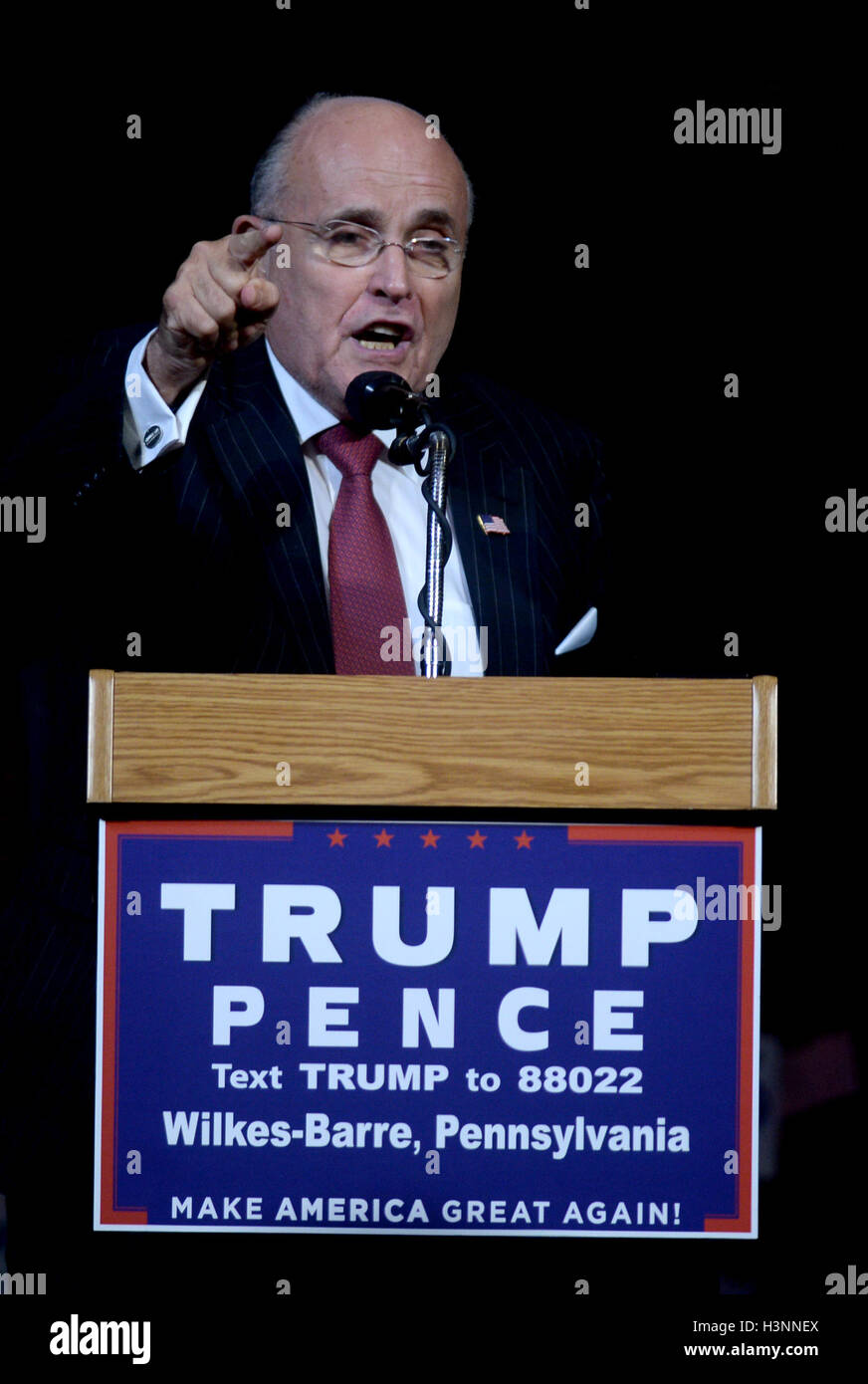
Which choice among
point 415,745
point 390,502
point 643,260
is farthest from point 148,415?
point 643,260

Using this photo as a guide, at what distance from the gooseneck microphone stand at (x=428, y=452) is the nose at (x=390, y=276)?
0.56 metres

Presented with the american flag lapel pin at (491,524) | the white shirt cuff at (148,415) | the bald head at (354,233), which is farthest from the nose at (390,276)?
the white shirt cuff at (148,415)

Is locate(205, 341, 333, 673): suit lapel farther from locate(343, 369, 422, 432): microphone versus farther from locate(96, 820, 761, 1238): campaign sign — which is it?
locate(96, 820, 761, 1238): campaign sign

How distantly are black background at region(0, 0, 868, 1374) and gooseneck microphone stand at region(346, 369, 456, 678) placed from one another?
77 centimetres

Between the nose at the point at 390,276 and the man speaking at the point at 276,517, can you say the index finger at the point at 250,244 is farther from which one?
the nose at the point at 390,276

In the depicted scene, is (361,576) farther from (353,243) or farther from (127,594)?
(353,243)

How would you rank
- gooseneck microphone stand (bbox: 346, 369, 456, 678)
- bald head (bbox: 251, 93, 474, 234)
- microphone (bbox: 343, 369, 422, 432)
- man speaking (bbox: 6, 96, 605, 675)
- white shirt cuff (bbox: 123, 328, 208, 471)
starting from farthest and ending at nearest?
bald head (bbox: 251, 93, 474, 234)
man speaking (bbox: 6, 96, 605, 675)
white shirt cuff (bbox: 123, 328, 208, 471)
microphone (bbox: 343, 369, 422, 432)
gooseneck microphone stand (bbox: 346, 369, 456, 678)

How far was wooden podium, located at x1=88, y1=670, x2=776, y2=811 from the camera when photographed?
1.32 meters

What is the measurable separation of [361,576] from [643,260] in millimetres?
807

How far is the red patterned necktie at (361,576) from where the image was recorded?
205 centimetres

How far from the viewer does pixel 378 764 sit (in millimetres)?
1325

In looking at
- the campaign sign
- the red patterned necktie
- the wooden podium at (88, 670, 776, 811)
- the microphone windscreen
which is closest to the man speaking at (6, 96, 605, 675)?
the red patterned necktie
